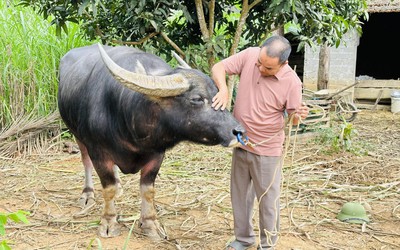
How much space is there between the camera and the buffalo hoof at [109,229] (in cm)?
316

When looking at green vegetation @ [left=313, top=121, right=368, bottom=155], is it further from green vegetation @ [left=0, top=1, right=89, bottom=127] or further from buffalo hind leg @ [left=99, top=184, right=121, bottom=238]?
green vegetation @ [left=0, top=1, right=89, bottom=127]

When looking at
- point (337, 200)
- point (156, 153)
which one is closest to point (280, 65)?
point (156, 153)

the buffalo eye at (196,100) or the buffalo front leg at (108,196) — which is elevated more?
the buffalo eye at (196,100)

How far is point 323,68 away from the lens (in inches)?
340

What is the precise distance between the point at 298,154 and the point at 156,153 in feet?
9.01

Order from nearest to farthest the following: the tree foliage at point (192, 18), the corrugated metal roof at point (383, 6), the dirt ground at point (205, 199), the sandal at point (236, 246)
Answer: the sandal at point (236, 246) → the dirt ground at point (205, 199) → the tree foliage at point (192, 18) → the corrugated metal roof at point (383, 6)

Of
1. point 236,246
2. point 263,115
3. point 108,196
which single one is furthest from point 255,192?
point 108,196

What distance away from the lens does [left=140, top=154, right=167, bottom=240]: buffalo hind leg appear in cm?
316

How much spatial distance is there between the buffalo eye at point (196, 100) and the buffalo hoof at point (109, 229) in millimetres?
1156

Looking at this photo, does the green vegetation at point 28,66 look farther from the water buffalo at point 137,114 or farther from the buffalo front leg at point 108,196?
the buffalo front leg at point 108,196

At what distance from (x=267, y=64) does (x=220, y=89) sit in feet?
1.06

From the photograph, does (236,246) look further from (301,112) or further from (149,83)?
(149,83)

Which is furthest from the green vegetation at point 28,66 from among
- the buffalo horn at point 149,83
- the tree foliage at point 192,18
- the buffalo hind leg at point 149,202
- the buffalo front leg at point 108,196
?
the buffalo horn at point 149,83

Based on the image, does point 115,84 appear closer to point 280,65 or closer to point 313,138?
point 280,65
